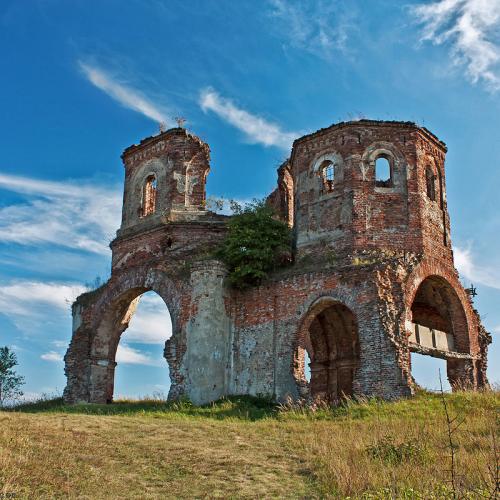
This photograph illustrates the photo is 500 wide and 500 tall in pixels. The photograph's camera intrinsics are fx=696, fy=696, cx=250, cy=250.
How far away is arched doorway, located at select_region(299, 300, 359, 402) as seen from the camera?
2028 cm

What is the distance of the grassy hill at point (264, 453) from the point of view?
8.80 metres

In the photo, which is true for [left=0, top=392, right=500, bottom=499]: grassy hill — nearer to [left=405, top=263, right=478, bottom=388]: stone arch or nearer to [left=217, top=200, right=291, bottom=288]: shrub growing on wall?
[left=405, top=263, right=478, bottom=388]: stone arch

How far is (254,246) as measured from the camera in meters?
18.8

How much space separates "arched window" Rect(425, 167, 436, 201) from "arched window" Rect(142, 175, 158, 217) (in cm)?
811

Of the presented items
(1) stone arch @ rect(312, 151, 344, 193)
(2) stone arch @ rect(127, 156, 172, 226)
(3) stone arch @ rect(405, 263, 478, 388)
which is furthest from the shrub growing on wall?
(3) stone arch @ rect(405, 263, 478, 388)

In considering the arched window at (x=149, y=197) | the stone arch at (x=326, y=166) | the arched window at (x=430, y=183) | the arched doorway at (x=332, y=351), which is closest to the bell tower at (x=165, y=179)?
the arched window at (x=149, y=197)

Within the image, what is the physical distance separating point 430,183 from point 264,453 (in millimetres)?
10874

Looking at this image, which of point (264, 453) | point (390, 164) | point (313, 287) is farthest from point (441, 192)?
point (264, 453)

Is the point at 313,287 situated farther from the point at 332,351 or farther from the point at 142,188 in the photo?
the point at 142,188

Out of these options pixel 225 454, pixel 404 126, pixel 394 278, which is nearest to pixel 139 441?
pixel 225 454

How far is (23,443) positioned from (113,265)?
36.3 ft

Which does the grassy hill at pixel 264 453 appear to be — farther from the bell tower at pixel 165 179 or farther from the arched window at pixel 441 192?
the bell tower at pixel 165 179

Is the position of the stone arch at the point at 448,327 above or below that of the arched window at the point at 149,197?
below

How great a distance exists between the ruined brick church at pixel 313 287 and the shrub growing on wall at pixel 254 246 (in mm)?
334
